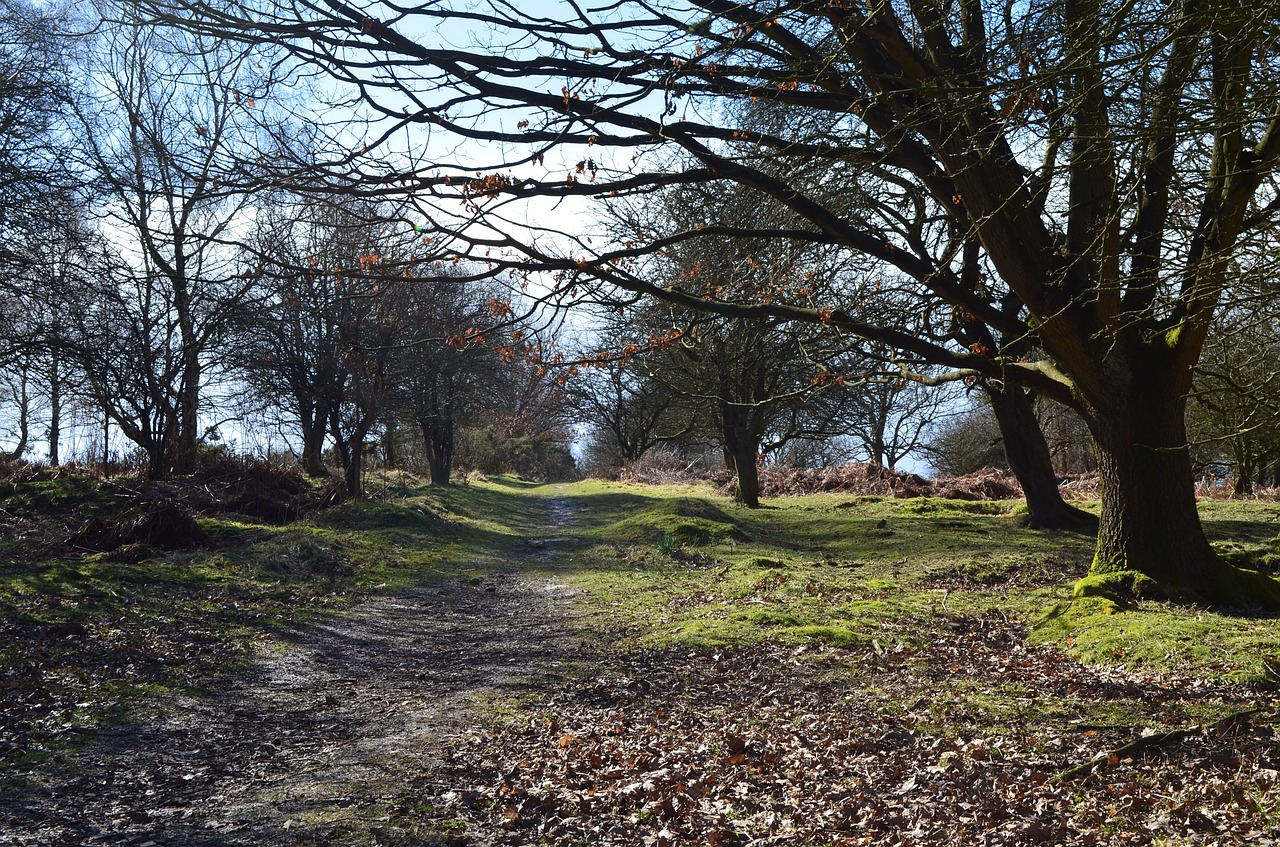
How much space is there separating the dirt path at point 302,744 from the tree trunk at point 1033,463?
827cm

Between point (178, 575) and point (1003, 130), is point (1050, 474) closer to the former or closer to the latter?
point (1003, 130)

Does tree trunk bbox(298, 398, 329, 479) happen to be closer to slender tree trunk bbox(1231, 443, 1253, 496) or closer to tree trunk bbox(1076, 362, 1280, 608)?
tree trunk bbox(1076, 362, 1280, 608)

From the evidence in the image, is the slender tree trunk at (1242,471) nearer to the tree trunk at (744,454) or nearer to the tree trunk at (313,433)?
the tree trunk at (744,454)

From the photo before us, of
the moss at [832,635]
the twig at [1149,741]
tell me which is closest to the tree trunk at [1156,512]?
the moss at [832,635]

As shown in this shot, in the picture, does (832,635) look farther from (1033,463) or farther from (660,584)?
(1033,463)

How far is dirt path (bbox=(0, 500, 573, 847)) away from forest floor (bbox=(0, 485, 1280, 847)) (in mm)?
22

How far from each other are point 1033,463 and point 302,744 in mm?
11700

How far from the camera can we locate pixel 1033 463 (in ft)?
44.0

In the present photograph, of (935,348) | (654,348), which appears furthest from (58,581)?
(935,348)

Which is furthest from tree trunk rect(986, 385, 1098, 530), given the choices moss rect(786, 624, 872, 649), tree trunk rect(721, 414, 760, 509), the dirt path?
the dirt path

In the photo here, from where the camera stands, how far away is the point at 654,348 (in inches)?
372

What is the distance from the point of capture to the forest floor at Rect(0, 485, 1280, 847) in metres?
3.95

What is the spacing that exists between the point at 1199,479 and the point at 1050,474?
48.0 feet

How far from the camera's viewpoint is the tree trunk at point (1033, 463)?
1339 centimetres
